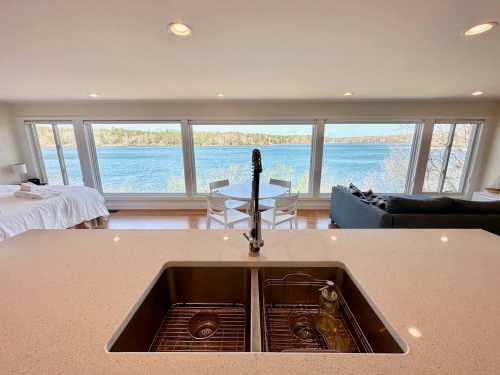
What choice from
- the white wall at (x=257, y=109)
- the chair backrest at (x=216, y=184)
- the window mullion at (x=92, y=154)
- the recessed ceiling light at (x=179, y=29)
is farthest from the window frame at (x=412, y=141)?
the window mullion at (x=92, y=154)

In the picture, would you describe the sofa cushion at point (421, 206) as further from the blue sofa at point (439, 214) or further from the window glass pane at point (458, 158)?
the window glass pane at point (458, 158)

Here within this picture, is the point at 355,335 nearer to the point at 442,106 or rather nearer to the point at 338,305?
the point at 338,305

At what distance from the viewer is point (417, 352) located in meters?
0.49

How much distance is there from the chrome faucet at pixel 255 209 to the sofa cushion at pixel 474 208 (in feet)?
8.15

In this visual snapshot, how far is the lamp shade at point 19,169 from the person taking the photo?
3893mm

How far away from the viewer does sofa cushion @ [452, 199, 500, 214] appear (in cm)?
215

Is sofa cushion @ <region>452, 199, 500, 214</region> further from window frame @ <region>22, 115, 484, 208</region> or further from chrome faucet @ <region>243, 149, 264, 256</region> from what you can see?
chrome faucet @ <region>243, 149, 264, 256</region>

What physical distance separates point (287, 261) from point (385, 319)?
1.26 ft

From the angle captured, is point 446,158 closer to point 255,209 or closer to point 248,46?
point 248,46

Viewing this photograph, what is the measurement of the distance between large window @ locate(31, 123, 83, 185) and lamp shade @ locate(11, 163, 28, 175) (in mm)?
395

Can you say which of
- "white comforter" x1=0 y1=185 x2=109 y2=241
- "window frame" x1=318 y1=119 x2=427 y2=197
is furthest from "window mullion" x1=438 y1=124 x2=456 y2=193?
"white comforter" x1=0 y1=185 x2=109 y2=241

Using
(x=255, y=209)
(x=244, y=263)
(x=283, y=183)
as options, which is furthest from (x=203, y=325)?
(x=283, y=183)

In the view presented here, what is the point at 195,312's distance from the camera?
917 mm

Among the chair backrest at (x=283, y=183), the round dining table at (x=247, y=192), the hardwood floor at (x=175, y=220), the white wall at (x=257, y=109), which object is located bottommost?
the hardwood floor at (x=175, y=220)
